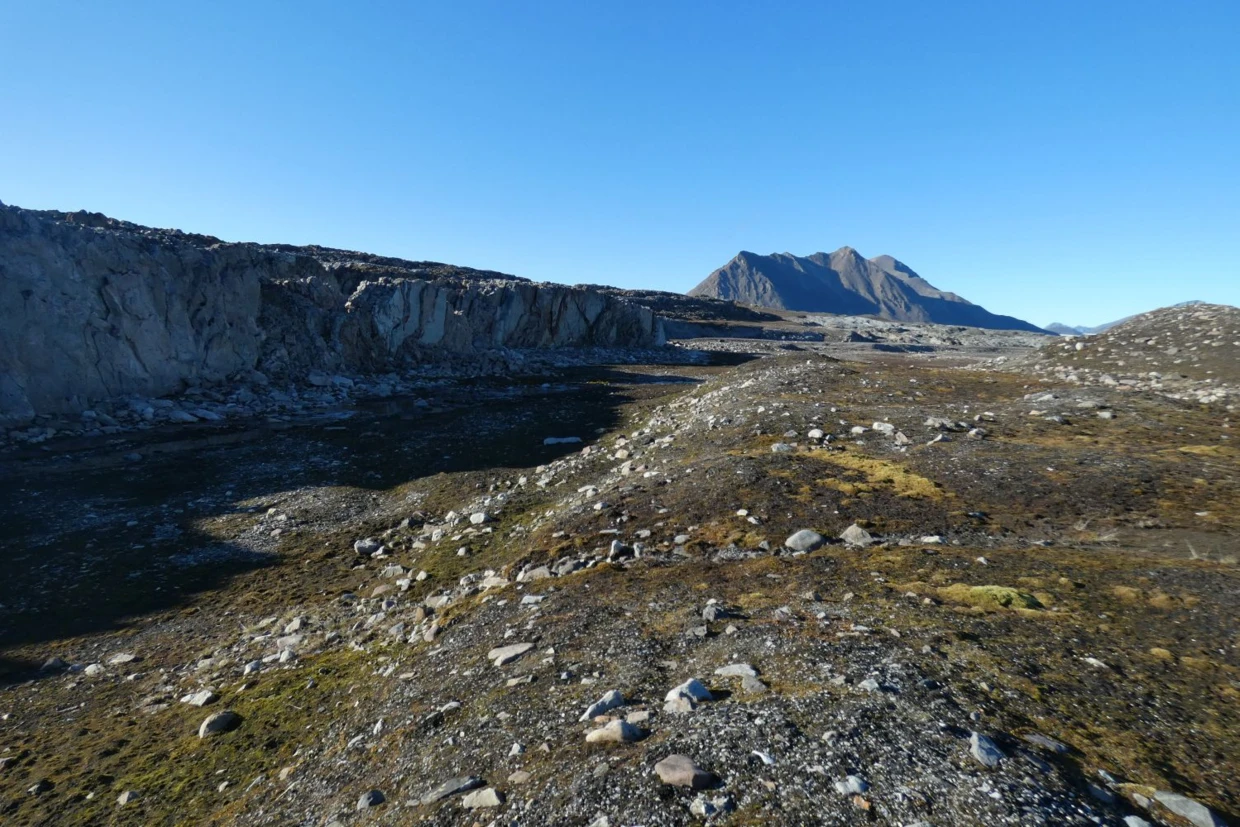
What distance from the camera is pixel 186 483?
21766 mm

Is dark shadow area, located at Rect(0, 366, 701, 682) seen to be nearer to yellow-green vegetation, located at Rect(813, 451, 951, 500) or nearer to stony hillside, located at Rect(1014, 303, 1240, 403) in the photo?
yellow-green vegetation, located at Rect(813, 451, 951, 500)

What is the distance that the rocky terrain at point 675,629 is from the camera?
534cm

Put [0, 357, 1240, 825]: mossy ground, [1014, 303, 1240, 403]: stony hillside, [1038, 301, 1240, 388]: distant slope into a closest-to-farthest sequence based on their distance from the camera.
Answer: [0, 357, 1240, 825]: mossy ground < [1014, 303, 1240, 403]: stony hillside < [1038, 301, 1240, 388]: distant slope

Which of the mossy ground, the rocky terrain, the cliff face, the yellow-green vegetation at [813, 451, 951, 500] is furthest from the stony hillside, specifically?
the cliff face

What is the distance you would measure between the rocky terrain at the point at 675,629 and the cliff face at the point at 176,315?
12022 millimetres

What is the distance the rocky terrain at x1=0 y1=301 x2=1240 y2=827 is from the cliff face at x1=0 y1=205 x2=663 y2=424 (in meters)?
12.0

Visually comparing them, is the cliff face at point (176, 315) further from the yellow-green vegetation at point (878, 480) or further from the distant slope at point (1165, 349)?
the distant slope at point (1165, 349)

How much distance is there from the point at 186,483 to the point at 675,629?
2099 cm

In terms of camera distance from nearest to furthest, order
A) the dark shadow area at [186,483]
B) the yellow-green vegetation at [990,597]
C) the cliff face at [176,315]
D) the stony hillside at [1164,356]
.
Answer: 1. the yellow-green vegetation at [990,597]
2. the dark shadow area at [186,483]
3. the stony hillside at [1164,356]
4. the cliff face at [176,315]

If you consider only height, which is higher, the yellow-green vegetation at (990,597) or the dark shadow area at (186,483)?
the yellow-green vegetation at (990,597)

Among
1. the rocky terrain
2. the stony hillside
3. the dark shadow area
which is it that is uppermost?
the stony hillside

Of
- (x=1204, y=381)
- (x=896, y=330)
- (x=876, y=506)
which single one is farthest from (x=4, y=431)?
(x=896, y=330)

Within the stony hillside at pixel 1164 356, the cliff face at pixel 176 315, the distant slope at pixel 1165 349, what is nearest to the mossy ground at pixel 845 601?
the stony hillside at pixel 1164 356

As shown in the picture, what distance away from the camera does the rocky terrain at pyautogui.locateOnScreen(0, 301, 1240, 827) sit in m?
5.34
